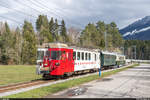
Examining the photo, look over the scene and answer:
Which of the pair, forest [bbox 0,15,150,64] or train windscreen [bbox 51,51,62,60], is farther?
forest [bbox 0,15,150,64]

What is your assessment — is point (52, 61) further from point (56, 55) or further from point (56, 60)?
point (56, 55)

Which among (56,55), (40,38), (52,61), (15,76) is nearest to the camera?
(52,61)

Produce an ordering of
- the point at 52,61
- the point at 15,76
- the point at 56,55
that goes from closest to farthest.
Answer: the point at 52,61 < the point at 56,55 < the point at 15,76

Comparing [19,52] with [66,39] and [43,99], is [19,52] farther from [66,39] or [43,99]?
Answer: [43,99]

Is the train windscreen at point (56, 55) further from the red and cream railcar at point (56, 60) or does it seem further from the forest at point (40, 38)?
the forest at point (40, 38)

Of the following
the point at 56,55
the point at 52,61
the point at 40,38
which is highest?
the point at 40,38

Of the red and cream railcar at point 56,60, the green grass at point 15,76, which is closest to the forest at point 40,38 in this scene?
the green grass at point 15,76

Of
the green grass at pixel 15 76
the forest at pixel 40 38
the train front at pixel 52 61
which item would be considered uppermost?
the forest at pixel 40 38

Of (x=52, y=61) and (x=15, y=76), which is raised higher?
(x=52, y=61)

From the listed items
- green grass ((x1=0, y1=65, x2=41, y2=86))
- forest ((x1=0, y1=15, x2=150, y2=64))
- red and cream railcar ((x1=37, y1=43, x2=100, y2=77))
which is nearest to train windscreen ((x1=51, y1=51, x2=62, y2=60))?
red and cream railcar ((x1=37, y1=43, x2=100, y2=77))


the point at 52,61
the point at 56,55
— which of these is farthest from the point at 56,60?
the point at 56,55

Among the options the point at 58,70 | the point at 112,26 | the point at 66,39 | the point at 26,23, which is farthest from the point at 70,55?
the point at 112,26

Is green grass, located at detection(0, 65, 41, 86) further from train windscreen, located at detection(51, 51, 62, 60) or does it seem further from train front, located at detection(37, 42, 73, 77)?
train windscreen, located at detection(51, 51, 62, 60)

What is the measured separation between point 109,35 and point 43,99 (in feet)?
276
